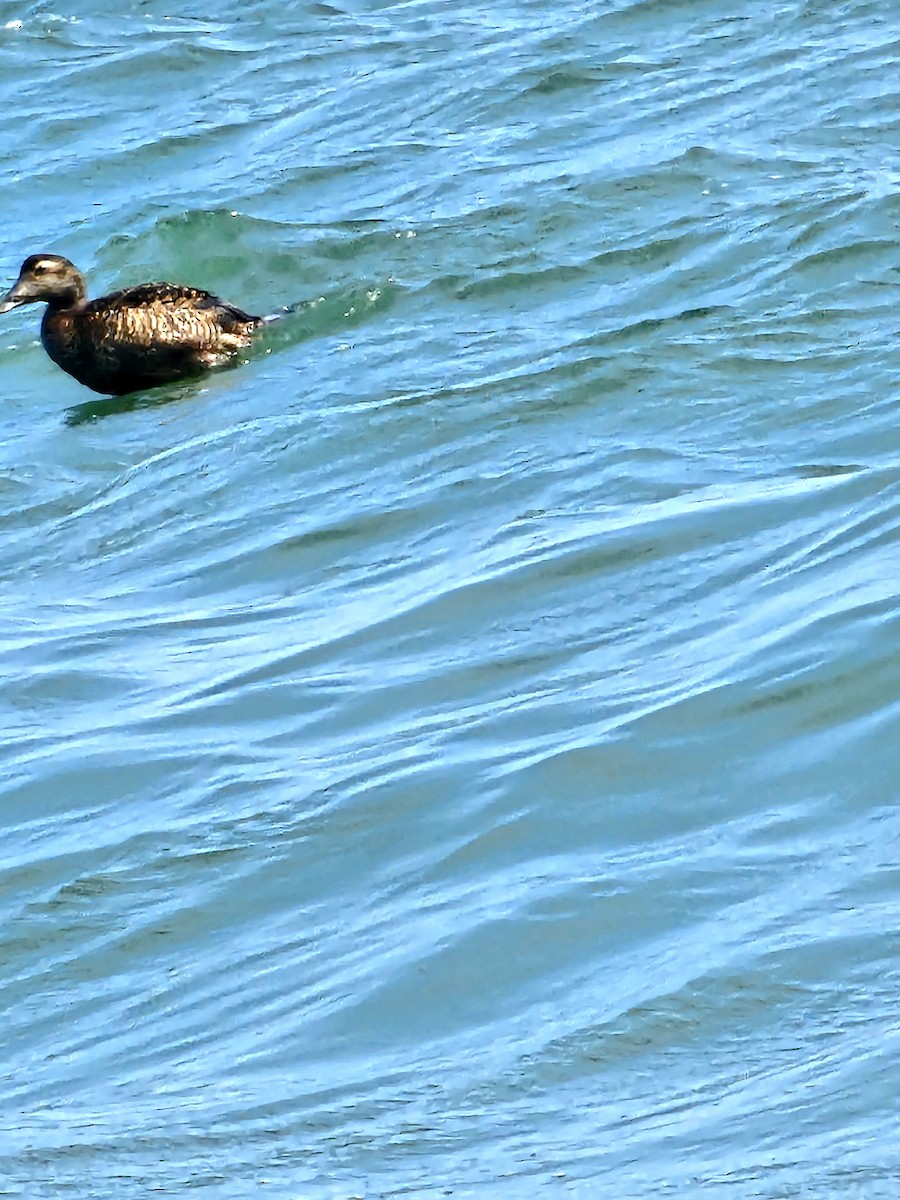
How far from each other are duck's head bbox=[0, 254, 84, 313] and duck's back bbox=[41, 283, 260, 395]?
9.0 inches

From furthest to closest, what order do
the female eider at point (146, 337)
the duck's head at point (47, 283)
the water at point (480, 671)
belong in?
1. the duck's head at point (47, 283)
2. the female eider at point (146, 337)
3. the water at point (480, 671)

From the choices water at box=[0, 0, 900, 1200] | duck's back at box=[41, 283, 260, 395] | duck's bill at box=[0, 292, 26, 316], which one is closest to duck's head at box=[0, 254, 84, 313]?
duck's bill at box=[0, 292, 26, 316]

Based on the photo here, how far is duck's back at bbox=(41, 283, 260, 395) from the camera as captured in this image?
35.4 feet

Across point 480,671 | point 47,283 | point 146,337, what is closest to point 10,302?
point 47,283

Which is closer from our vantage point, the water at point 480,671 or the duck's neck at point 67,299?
the water at point 480,671

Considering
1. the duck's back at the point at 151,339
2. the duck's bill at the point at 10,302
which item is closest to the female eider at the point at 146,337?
the duck's back at the point at 151,339

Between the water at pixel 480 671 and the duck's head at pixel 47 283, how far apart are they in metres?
Answer: 0.43

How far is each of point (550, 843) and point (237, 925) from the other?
733 millimetres

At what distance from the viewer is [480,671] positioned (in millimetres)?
6637

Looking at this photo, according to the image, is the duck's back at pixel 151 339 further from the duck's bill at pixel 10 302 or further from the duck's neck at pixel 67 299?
the duck's bill at pixel 10 302

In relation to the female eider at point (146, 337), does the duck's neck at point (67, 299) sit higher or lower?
higher

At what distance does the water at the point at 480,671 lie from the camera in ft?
15.0

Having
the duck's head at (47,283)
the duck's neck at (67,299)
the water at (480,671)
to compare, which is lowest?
the water at (480,671)

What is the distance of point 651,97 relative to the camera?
43.1 ft
